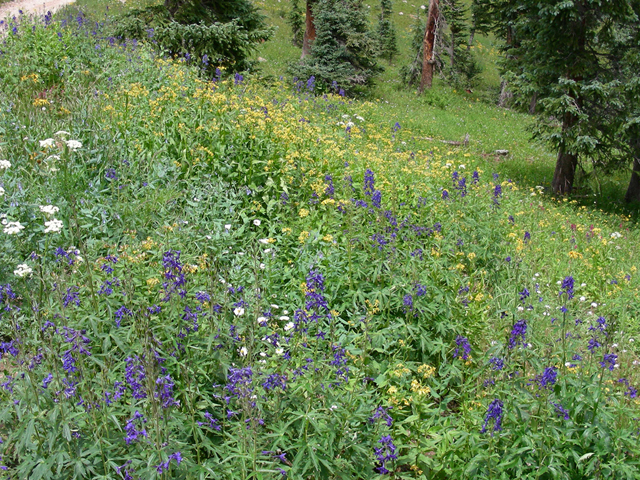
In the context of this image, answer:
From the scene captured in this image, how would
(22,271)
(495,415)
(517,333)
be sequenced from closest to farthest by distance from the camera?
(495,415), (517,333), (22,271)

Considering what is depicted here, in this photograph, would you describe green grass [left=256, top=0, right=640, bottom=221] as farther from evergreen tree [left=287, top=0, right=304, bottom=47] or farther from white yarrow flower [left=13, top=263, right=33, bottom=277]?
white yarrow flower [left=13, top=263, right=33, bottom=277]

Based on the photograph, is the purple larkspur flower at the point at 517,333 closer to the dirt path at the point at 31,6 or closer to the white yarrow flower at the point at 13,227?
the white yarrow flower at the point at 13,227

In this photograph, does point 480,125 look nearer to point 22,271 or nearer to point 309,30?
point 309,30

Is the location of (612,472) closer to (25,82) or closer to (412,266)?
(412,266)

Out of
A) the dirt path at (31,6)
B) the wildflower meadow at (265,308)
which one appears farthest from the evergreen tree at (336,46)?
the dirt path at (31,6)

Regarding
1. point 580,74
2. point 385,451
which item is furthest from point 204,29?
point 385,451

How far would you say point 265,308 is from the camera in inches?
162

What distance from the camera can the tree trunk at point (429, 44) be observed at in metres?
21.4

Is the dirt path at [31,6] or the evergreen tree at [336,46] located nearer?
the evergreen tree at [336,46]

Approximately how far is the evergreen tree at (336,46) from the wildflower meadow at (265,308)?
354 inches

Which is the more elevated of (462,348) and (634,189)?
(462,348)

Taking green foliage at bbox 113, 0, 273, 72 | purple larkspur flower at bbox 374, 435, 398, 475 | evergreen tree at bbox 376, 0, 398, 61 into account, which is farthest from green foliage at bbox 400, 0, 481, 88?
purple larkspur flower at bbox 374, 435, 398, 475

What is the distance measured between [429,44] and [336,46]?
6801 mm

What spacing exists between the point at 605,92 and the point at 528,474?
1061cm
